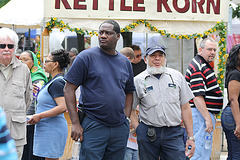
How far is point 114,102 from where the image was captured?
3750mm

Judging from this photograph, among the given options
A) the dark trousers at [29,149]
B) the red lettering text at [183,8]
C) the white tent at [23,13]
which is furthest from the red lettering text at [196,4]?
the white tent at [23,13]

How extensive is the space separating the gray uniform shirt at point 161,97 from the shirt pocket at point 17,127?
4.28 ft

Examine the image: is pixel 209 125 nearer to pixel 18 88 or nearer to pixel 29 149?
pixel 29 149

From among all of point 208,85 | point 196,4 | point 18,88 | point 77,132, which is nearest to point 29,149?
point 18,88

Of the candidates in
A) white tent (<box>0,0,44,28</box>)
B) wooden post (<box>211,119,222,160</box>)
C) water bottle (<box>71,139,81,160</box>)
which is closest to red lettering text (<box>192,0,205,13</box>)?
wooden post (<box>211,119,222,160</box>)

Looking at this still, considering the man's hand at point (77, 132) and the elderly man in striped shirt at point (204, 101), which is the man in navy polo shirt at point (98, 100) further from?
the elderly man in striped shirt at point (204, 101)

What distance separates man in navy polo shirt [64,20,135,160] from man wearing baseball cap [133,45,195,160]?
0.72 meters

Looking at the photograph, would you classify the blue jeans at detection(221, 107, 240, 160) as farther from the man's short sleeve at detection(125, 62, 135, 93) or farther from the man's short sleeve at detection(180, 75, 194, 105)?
the man's short sleeve at detection(125, 62, 135, 93)

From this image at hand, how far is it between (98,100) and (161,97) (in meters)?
1.04

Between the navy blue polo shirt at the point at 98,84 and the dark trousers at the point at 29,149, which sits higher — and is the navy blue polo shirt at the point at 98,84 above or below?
above

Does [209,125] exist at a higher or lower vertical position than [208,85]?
lower

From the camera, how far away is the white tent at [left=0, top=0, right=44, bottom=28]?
415 inches

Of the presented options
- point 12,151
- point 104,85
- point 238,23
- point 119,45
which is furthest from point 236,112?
point 238,23

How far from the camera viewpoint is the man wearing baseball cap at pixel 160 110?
4441 mm
